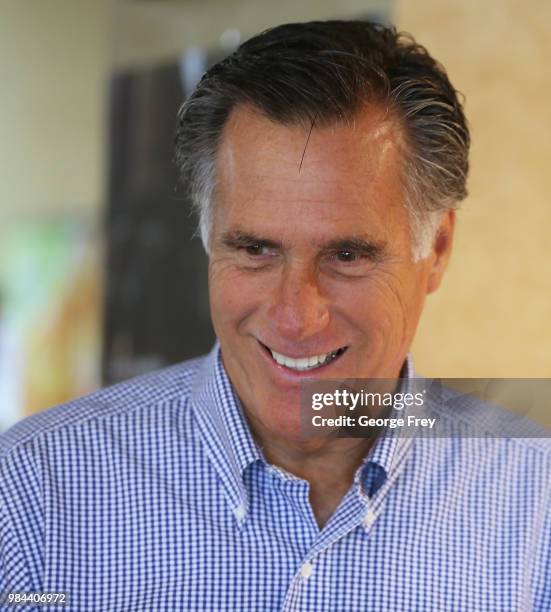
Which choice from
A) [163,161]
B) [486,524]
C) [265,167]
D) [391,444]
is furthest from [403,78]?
[163,161]

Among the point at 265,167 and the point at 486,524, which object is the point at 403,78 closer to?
the point at 265,167

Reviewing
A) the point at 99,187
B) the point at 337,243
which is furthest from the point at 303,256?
the point at 99,187

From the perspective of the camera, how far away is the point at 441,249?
1491 mm

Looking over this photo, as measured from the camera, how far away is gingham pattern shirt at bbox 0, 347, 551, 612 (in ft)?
4.23

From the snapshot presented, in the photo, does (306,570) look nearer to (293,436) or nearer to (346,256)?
(293,436)

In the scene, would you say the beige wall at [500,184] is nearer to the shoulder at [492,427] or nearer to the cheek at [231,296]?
the shoulder at [492,427]

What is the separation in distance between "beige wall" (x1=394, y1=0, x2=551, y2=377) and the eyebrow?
99 centimetres

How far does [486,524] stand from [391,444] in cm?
18

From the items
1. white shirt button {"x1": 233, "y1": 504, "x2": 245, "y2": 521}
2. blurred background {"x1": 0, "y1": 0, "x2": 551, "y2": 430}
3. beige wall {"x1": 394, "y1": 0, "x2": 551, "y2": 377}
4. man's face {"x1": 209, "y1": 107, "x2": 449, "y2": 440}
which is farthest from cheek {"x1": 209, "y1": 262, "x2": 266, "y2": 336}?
blurred background {"x1": 0, "y1": 0, "x2": 551, "y2": 430}

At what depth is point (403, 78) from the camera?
53.9 inches

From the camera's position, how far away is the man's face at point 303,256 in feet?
4.14

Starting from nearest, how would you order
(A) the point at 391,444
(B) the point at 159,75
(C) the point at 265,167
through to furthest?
(C) the point at 265,167 < (A) the point at 391,444 < (B) the point at 159,75

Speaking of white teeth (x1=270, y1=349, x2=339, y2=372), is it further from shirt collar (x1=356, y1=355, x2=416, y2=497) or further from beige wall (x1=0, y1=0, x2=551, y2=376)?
beige wall (x1=0, y1=0, x2=551, y2=376)

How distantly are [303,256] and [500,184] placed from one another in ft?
Result: 3.79
